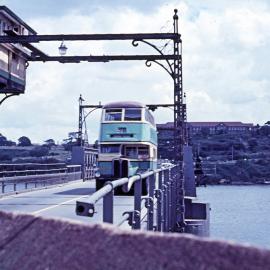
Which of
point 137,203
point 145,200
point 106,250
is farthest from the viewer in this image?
point 145,200

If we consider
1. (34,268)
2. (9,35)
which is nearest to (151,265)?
(34,268)

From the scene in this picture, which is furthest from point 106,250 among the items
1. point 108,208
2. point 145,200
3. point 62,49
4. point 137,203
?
point 62,49

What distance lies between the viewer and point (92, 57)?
80.5 feet

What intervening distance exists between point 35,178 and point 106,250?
27461mm

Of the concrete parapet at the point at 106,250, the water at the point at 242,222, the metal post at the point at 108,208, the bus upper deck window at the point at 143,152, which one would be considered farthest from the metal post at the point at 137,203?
the water at the point at 242,222

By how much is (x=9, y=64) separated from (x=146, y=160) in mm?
9772

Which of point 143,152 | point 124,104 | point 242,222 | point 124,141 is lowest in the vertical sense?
point 242,222

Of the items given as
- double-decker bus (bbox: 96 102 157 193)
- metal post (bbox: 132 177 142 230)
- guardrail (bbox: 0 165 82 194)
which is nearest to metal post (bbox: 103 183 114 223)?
metal post (bbox: 132 177 142 230)

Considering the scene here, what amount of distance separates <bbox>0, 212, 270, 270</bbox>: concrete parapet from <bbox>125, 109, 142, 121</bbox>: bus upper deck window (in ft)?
84.1

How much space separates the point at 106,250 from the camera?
2539 millimetres

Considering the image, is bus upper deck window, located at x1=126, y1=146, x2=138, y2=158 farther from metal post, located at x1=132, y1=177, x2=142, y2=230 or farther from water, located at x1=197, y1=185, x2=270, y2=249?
metal post, located at x1=132, y1=177, x2=142, y2=230

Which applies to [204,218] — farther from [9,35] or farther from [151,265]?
[151,265]

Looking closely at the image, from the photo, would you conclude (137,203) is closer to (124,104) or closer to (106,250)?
(106,250)

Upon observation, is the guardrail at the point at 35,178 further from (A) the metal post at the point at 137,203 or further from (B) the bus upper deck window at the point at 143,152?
(A) the metal post at the point at 137,203
